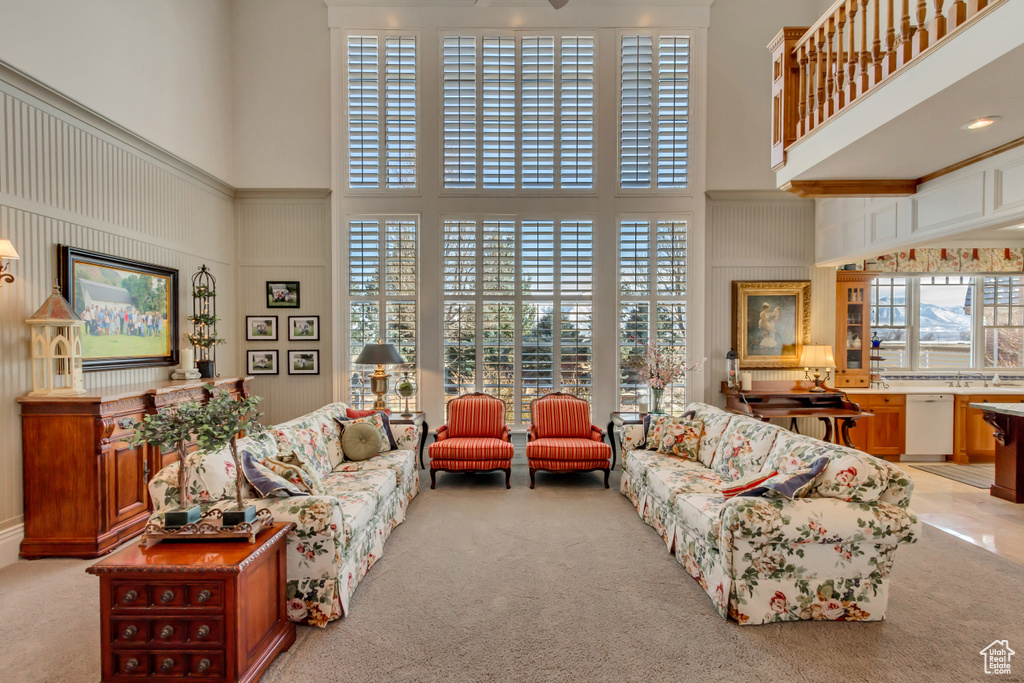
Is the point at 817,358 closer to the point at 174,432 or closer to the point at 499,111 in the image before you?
the point at 499,111

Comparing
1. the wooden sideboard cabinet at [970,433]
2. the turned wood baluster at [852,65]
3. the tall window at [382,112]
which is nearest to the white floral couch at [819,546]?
the turned wood baluster at [852,65]

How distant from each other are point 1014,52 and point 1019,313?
6000 mm

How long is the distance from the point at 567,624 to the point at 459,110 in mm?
5704

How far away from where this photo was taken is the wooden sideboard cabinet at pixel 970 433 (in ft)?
19.6

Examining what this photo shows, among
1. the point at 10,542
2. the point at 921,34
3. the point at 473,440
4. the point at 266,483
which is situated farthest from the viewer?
the point at 473,440

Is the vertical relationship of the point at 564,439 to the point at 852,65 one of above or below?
below

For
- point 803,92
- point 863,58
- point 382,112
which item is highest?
point 382,112

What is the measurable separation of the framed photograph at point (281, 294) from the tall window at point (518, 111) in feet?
7.81

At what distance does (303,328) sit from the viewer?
6211 millimetres

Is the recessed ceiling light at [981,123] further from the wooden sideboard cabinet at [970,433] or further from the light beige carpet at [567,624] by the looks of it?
the wooden sideboard cabinet at [970,433]

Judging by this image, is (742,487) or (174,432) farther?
(742,487)

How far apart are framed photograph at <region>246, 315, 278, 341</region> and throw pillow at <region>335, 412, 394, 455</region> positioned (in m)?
→ 2.41

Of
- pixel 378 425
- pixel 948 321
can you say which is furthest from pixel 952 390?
pixel 378 425

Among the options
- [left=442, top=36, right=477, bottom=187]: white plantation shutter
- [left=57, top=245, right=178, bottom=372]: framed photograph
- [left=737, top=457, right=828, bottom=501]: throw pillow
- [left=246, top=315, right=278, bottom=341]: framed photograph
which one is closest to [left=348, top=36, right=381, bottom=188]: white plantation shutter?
[left=442, top=36, right=477, bottom=187]: white plantation shutter
